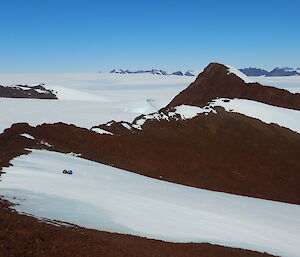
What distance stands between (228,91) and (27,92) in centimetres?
9332

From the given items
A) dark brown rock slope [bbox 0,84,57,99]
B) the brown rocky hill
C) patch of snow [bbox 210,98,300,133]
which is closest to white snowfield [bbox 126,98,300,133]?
patch of snow [bbox 210,98,300,133]

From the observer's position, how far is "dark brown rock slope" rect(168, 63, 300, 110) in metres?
52.8

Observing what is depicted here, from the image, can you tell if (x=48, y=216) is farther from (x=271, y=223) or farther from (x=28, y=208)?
(x=271, y=223)

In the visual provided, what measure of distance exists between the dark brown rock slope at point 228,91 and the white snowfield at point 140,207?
27427 millimetres

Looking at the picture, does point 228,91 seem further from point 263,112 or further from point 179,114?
point 179,114

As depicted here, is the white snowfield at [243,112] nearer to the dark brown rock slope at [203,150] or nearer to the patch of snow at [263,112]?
the patch of snow at [263,112]

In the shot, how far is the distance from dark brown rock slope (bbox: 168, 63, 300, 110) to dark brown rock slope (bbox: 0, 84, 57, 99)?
7917cm

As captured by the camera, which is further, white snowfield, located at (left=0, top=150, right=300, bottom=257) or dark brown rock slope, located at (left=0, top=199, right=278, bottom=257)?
white snowfield, located at (left=0, top=150, right=300, bottom=257)

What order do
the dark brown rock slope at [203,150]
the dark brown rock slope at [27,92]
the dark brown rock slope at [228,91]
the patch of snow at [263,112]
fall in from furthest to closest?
1. the dark brown rock slope at [27,92]
2. the dark brown rock slope at [228,91]
3. the patch of snow at [263,112]
4. the dark brown rock slope at [203,150]

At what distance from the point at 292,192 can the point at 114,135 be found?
53.6 feet

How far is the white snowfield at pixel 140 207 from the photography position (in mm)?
14539

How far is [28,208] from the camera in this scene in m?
13.3

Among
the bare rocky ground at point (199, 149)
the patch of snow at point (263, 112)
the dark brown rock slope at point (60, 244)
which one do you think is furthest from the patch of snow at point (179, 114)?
the dark brown rock slope at point (60, 244)

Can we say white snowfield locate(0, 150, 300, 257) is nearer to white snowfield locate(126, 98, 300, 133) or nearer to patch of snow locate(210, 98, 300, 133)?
white snowfield locate(126, 98, 300, 133)
